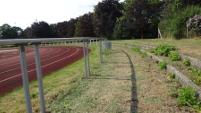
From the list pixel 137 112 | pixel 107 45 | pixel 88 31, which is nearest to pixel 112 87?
pixel 137 112

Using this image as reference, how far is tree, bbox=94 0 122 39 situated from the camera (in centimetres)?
5622

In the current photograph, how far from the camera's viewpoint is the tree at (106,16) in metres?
56.2

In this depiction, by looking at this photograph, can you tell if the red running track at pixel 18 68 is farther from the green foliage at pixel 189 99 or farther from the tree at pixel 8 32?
the tree at pixel 8 32

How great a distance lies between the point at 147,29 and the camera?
48.1m

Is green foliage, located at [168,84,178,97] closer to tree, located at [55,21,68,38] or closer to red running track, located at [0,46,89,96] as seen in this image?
red running track, located at [0,46,89,96]

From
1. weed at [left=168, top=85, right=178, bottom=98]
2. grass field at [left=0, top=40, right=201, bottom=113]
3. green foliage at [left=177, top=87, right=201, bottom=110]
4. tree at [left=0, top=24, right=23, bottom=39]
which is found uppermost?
tree at [left=0, top=24, right=23, bottom=39]

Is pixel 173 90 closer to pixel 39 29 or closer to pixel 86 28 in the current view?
pixel 86 28

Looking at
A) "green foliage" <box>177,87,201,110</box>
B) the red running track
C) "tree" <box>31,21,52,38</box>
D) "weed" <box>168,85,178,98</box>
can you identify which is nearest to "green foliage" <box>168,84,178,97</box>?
"weed" <box>168,85,178,98</box>

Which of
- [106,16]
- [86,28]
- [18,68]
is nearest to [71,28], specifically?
[86,28]

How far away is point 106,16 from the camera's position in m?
57.4

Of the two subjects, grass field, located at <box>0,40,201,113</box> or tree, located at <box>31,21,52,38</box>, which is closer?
grass field, located at <box>0,40,201,113</box>

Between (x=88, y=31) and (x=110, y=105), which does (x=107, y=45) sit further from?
(x=88, y=31)

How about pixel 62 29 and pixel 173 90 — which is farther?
pixel 62 29

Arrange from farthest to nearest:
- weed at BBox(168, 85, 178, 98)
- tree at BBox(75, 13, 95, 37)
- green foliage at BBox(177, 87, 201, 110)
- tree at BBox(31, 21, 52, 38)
→ tree at BBox(31, 21, 52, 38), tree at BBox(75, 13, 95, 37), weed at BBox(168, 85, 178, 98), green foliage at BBox(177, 87, 201, 110)
